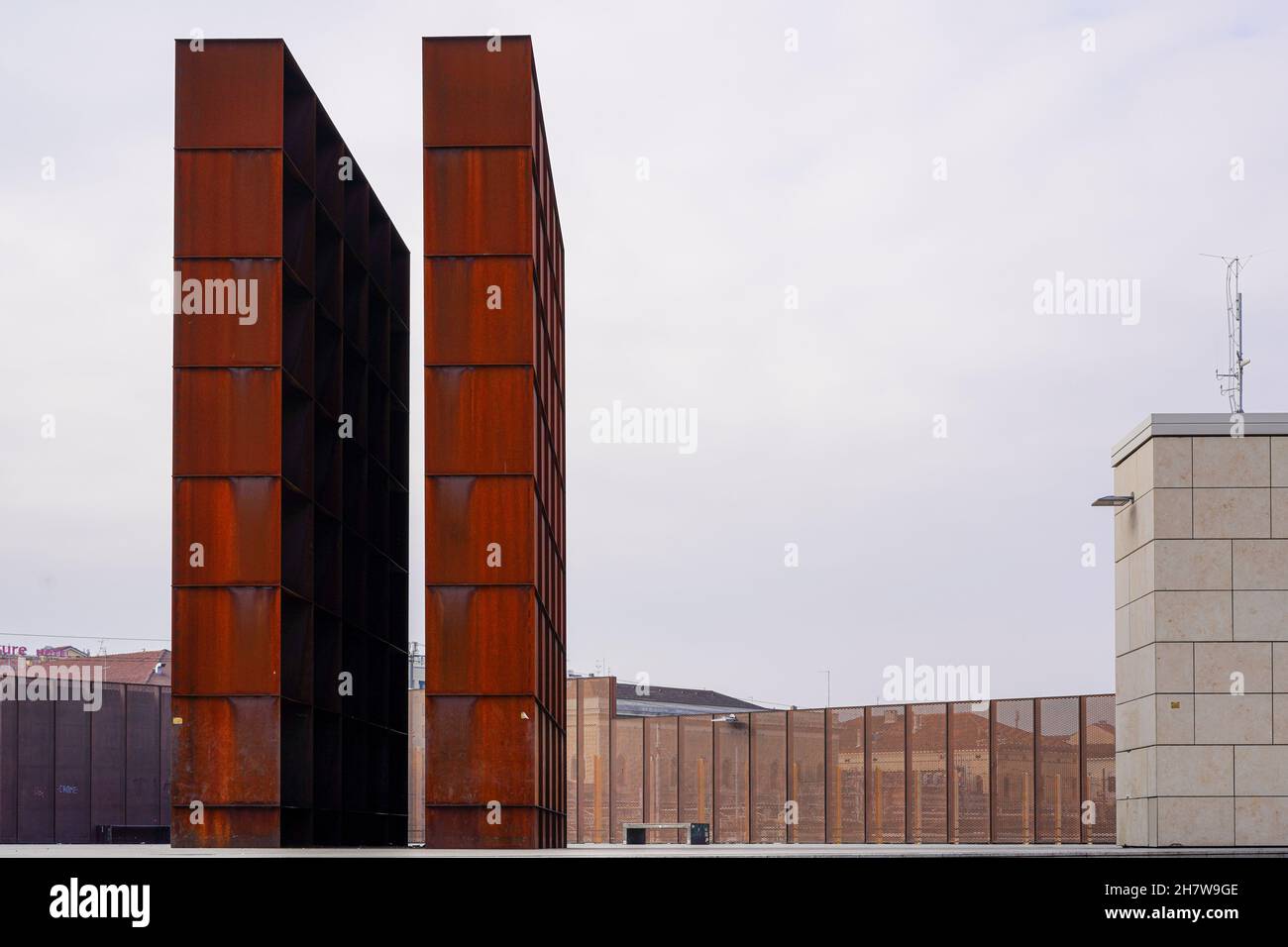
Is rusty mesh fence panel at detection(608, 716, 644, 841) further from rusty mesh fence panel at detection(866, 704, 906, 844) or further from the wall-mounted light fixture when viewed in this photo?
the wall-mounted light fixture

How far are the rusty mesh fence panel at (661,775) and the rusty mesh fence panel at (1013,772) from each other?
→ 14441 mm

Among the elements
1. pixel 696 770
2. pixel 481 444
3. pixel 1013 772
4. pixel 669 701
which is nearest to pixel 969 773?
pixel 1013 772

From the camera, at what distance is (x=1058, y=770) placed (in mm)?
46688

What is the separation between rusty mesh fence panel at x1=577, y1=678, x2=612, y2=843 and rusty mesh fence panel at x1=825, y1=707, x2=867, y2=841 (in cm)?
1033

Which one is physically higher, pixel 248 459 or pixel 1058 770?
pixel 248 459

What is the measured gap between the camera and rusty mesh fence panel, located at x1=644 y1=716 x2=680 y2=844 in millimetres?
60438

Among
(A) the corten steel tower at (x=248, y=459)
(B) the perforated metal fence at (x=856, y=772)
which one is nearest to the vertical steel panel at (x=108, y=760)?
(B) the perforated metal fence at (x=856, y=772)

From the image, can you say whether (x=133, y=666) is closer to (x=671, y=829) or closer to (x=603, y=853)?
(x=671, y=829)

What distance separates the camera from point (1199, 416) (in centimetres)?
3300

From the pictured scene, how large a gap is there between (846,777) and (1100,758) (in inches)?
393

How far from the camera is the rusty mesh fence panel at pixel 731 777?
57906 mm

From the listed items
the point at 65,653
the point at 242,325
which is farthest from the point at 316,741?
the point at 65,653

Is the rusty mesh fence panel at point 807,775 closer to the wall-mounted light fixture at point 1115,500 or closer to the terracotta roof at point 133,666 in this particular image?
the wall-mounted light fixture at point 1115,500
